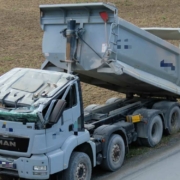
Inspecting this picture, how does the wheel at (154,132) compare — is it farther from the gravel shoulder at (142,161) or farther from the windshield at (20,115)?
the windshield at (20,115)

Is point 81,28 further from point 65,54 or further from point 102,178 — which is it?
point 102,178

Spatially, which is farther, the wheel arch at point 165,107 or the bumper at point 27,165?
the wheel arch at point 165,107

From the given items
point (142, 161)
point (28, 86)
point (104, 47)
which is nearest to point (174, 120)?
point (142, 161)

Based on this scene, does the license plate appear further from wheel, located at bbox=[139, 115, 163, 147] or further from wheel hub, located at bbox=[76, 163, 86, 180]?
wheel, located at bbox=[139, 115, 163, 147]

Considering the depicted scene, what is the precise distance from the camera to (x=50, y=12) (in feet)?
33.8

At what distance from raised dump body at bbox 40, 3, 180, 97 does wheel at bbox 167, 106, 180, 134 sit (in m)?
0.66

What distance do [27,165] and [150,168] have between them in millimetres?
2846

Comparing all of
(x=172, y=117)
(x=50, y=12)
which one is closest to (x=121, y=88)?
(x=172, y=117)

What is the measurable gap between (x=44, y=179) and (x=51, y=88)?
1595mm

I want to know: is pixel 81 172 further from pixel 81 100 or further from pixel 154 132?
pixel 154 132

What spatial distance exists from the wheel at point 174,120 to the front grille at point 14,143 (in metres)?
4.95

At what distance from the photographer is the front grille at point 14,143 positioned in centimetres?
764

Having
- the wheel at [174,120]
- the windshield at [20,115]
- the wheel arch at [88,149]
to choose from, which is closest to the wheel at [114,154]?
the wheel arch at [88,149]

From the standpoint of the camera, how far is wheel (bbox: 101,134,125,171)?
9.19 metres
